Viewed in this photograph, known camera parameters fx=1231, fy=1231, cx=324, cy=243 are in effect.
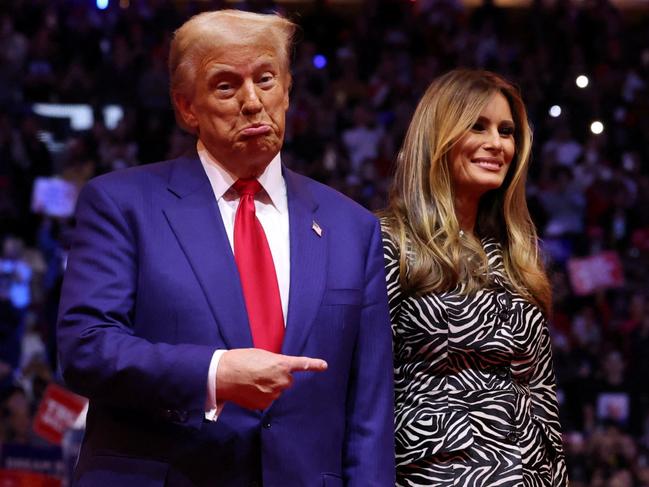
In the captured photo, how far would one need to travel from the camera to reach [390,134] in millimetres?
12031

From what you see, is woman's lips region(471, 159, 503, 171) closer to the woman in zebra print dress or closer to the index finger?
the woman in zebra print dress

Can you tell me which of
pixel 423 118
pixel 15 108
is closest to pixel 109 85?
pixel 15 108

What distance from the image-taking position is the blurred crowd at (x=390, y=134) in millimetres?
9375

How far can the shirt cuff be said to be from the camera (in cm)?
231

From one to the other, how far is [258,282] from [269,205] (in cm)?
22

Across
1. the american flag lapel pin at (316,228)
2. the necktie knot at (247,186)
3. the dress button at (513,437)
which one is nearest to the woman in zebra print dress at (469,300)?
the dress button at (513,437)

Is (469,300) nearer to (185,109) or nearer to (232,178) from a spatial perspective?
(232,178)

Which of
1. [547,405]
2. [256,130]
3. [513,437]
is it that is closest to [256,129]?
[256,130]

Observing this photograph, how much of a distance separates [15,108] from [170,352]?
32.9ft

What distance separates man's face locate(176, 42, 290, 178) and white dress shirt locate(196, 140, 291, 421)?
0.21 feet

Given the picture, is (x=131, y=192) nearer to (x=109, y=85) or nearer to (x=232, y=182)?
(x=232, y=182)

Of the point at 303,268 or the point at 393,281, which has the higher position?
the point at 303,268

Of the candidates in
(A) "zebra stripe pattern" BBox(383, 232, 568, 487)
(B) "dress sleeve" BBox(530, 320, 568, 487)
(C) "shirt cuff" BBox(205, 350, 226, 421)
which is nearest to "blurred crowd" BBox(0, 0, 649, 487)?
(B) "dress sleeve" BBox(530, 320, 568, 487)

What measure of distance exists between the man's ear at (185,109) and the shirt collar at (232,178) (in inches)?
2.0
